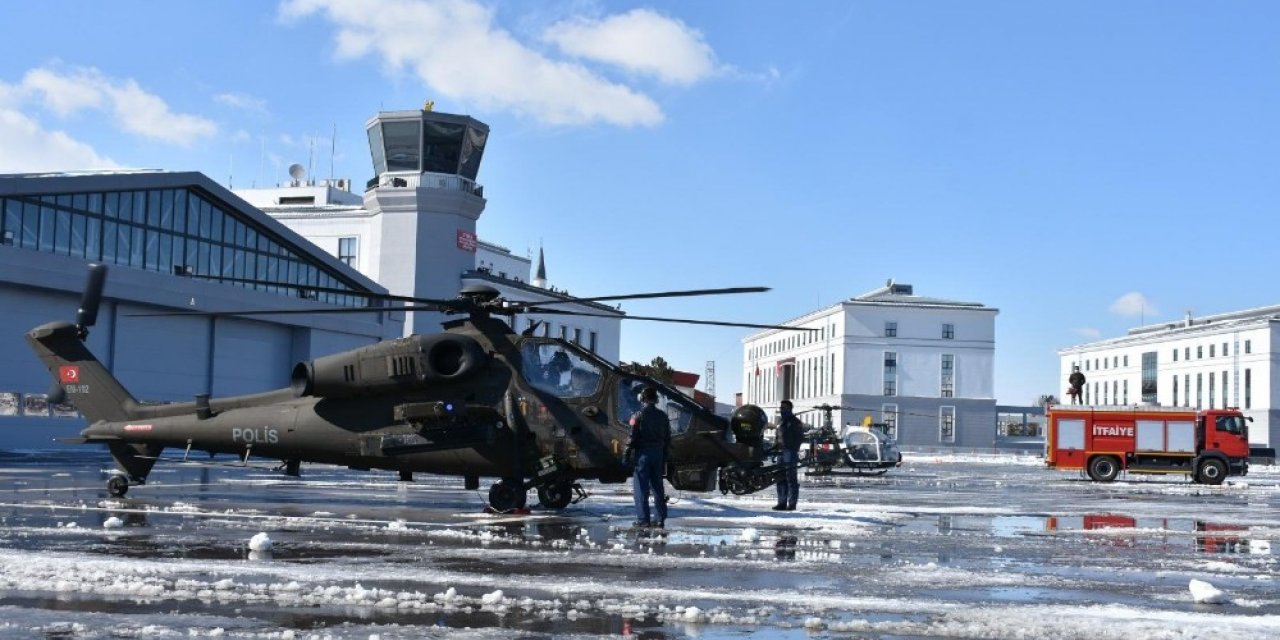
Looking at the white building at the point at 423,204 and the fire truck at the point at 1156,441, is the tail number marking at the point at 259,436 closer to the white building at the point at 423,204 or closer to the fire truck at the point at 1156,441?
the fire truck at the point at 1156,441

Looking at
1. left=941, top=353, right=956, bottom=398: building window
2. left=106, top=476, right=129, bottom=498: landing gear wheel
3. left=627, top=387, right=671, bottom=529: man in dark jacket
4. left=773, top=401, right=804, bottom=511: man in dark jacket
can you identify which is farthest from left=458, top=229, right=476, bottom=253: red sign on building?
left=941, top=353, right=956, bottom=398: building window

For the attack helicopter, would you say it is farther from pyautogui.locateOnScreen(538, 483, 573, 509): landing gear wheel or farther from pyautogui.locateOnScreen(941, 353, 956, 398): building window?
pyautogui.locateOnScreen(941, 353, 956, 398): building window

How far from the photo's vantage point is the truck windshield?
39.5 m

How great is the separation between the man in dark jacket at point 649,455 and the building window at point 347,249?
54254 millimetres

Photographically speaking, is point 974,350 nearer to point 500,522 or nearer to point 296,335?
point 296,335

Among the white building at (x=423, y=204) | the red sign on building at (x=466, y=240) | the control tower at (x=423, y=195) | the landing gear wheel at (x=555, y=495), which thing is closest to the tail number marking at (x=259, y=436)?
the landing gear wheel at (x=555, y=495)

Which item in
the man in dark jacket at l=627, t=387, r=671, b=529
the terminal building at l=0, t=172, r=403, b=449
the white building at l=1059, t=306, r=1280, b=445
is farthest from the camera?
the white building at l=1059, t=306, r=1280, b=445

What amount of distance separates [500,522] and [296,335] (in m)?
36.2

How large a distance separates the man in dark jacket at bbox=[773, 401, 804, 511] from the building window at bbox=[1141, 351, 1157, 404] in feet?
413

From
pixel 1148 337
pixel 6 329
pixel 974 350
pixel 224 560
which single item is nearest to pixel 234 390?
pixel 6 329

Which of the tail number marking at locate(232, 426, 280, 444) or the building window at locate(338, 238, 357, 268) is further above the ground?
the building window at locate(338, 238, 357, 268)

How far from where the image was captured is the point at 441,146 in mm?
59781

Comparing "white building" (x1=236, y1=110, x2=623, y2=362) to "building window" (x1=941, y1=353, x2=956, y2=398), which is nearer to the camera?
"white building" (x1=236, y1=110, x2=623, y2=362)

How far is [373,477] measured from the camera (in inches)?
Answer: 1052
